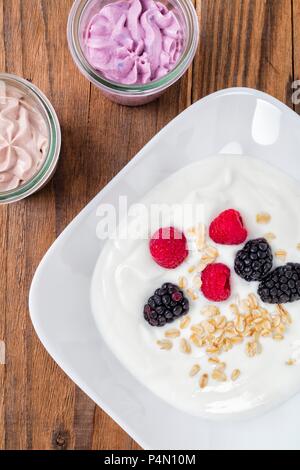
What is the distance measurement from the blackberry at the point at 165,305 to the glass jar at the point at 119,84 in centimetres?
32

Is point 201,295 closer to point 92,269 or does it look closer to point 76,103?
point 92,269

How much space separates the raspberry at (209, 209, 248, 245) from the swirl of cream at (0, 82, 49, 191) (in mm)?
299

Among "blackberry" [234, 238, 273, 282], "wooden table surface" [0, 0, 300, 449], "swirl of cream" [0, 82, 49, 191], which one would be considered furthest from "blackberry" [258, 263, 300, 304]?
"swirl of cream" [0, 82, 49, 191]

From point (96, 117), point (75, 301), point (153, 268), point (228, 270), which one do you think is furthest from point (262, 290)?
point (96, 117)

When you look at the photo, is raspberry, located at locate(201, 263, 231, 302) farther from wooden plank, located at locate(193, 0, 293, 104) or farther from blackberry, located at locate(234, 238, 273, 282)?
wooden plank, located at locate(193, 0, 293, 104)

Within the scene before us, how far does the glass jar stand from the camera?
97 cm

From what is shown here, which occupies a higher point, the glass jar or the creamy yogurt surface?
the glass jar

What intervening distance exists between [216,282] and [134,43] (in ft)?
1.34

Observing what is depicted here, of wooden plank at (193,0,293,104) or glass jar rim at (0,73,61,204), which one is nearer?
glass jar rim at (0,73,61,204)

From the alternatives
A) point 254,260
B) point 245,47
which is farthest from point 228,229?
point 245,47

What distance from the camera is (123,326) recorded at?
104cm

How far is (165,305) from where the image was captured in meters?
1.02

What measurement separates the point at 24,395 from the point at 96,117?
51 centimetres
